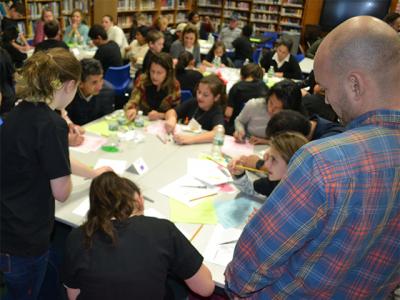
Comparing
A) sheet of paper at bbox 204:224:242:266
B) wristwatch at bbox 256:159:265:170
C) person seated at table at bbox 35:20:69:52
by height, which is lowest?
sheet of paper at bbox 204:224:242:266

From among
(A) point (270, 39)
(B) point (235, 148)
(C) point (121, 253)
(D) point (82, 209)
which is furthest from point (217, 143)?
(A) point (270, 39)

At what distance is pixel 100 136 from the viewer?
9.48 feet

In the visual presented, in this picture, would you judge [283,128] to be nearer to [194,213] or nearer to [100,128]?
[194,213]

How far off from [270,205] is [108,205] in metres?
0.70

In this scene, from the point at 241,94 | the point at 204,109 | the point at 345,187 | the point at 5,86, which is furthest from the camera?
the point at 241,94

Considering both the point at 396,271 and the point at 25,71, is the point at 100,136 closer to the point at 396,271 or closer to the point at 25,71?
the point at 25,71

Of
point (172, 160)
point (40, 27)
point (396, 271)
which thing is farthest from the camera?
point (40, 27)

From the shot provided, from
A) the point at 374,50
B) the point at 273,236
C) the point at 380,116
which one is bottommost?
the point at 273,236

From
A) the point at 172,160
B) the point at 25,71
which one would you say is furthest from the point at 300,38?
the point at 25,71

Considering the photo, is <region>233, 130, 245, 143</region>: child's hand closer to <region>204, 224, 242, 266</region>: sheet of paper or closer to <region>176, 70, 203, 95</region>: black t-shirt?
<region>204, 224, 242, 266</region>: sheet of paper

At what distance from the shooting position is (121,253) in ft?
4.40

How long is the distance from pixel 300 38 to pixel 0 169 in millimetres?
9271

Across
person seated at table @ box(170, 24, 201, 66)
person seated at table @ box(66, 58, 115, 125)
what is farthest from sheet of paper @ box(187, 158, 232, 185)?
person seated at table @ box(170, 24, 201, 66)

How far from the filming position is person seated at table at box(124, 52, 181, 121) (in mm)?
3461
